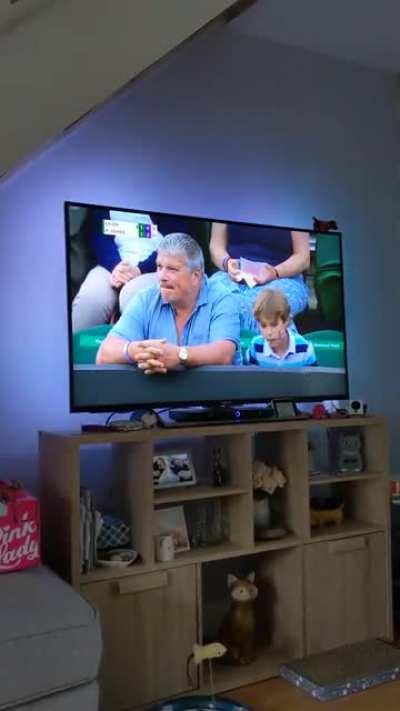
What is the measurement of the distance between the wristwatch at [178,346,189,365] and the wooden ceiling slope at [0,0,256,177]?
1.05 metres

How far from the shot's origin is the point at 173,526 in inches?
93.7

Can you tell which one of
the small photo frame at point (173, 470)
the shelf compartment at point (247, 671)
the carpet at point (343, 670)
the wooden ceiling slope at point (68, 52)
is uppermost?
the wooden ceiling slope at point (68, 52)

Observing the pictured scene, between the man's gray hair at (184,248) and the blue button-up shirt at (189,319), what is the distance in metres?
0.07

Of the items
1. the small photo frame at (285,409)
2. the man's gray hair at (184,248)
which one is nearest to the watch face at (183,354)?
the man's gray hair at (184,248)

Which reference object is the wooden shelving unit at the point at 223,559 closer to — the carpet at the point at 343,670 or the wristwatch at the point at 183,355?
the carpet at the point at 343,670

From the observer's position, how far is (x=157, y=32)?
4.99 ft

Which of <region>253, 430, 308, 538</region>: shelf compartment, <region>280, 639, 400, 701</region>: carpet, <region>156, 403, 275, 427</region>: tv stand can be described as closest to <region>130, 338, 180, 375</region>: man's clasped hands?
<region>156, 403, 275, 427</region>: tv stand

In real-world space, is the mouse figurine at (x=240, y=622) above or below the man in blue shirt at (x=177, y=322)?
below

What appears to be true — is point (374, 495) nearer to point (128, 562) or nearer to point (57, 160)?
point (128, 562)

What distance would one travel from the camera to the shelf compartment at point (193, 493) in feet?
7.41

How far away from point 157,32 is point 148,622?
1678 millimetres

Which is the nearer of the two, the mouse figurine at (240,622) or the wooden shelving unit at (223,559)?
the wooden shelving unit at (223,559)

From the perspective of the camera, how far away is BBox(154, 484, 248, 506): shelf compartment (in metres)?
2.26

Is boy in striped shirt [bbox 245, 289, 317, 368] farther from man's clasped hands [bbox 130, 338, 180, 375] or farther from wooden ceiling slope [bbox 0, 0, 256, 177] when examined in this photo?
wooden ceiling slope [bbox 0, 0, 256, 177]
